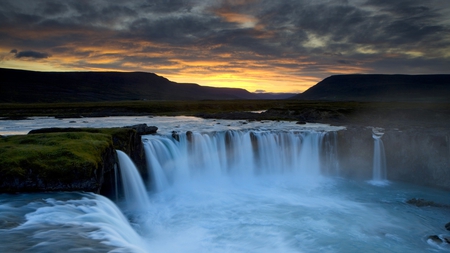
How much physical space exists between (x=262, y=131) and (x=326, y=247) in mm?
15259

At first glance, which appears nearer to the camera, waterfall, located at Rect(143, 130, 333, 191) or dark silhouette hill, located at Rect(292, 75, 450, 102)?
waterfall, located at Rect(143, 130, 333, 191)

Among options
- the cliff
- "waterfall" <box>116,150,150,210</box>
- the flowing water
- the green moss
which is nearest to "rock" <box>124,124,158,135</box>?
the flowing water

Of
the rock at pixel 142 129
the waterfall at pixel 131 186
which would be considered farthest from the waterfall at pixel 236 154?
the waterfall at pixel 131 186

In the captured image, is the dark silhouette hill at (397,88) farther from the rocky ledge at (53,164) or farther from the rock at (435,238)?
the rocky ledge at (53,164)

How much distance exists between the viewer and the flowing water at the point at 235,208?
841cm

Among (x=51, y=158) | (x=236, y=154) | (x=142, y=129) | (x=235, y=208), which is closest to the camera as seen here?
(x=51, y=158)

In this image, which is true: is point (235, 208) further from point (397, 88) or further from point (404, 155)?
point (397, 88)

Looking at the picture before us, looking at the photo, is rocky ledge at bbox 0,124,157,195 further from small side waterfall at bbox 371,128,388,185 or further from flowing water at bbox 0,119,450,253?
small side waterfall at bbox 371,128,388,185

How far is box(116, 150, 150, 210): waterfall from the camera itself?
15328 millimetres

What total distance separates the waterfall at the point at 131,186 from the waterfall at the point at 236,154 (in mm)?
3613

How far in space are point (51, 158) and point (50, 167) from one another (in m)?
0.67

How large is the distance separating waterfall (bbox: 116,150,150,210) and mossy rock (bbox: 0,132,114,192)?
8.91 ft

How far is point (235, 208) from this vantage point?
1689 centimetres

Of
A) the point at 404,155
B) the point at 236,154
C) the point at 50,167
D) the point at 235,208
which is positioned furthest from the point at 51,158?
the point at 404,155
